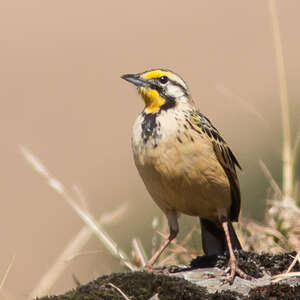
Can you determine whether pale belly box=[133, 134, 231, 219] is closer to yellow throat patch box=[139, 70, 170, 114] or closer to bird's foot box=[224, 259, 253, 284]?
yellow throat patch box=[139, 70, 170, 114]

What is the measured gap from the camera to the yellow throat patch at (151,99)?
27.9 feet

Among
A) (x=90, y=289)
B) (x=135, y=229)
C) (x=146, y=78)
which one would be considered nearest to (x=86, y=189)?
(x=135, y=229)

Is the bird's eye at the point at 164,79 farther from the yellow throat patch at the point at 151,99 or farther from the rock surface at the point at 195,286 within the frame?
the rock surface at the point at 195,286

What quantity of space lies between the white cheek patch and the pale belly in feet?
2.31

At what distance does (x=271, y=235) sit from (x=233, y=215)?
0.44m

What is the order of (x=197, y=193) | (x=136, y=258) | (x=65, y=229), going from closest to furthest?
(x=197, y=193) → (x=136, y=258) → (x=65, y=229)

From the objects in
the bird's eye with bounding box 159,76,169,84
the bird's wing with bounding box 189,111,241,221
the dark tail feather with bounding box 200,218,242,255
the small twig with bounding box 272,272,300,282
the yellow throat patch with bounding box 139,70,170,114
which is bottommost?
the dark tail feather with bounding box 200,218,242,255

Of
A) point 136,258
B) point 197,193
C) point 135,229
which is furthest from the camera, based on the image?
point 135,229

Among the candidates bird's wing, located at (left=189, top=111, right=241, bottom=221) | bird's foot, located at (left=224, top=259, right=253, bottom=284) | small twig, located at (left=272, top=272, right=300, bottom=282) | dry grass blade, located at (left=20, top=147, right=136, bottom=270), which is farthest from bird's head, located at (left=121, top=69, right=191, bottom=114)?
small twig, located at (left=272, top=272, right=300, bottom=282)

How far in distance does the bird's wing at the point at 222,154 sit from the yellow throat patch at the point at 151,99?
0.35 metres

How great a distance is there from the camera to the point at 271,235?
8125 millimetres

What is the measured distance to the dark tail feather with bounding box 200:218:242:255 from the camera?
26.7ft

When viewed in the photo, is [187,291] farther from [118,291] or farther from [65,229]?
[65,229]

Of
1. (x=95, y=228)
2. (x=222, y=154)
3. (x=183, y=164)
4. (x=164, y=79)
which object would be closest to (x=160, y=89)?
(x=164, y=79)
